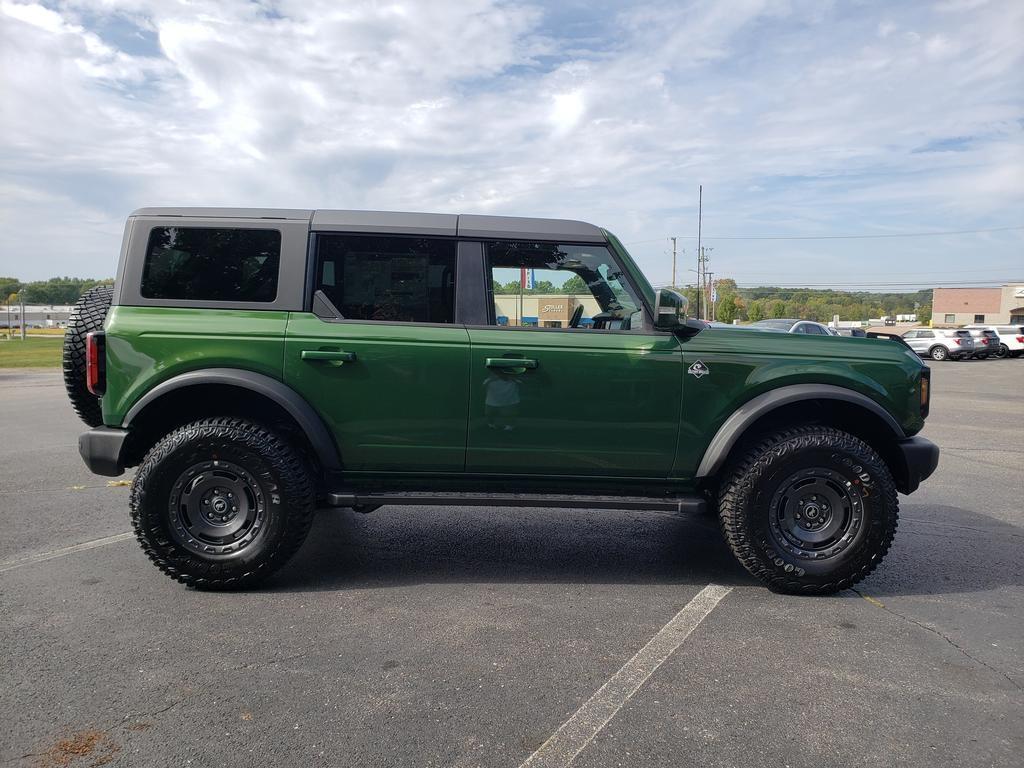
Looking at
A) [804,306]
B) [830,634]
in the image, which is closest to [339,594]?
[830,634]

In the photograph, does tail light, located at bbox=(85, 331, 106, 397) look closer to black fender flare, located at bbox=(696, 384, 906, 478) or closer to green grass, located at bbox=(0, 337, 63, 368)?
black fender flare, located at bbox=(696, 384, 906, 478)

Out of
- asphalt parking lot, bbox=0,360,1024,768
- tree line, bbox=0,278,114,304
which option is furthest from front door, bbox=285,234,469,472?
tree line, bbox=0,278,114,304

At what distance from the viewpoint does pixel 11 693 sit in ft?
9.41

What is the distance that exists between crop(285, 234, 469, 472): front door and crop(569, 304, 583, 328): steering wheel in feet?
2.12

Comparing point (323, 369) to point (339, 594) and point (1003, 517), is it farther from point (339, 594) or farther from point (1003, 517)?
point (1003, 517)

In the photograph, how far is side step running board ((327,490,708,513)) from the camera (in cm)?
407

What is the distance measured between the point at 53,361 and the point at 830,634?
1071 inches

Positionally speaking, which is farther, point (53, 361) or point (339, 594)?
point (53, 361)

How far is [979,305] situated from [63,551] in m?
106

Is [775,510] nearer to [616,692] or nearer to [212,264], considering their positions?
[616,692]

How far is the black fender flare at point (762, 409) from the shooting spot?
13.2ft

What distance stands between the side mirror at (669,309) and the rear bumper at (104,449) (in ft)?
9.93

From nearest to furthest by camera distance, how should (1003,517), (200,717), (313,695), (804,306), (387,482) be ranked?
(200,717)
(313,695)
(387,482)
(1003,517)
(804,306)

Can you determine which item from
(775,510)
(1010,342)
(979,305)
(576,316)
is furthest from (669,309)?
(979,305)
